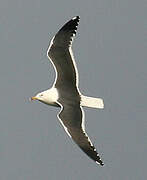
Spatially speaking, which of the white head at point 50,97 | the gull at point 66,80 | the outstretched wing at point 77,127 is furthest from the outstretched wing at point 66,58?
the outstretched wing at point 77,127

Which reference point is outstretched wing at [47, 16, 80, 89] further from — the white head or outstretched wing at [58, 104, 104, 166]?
outstretched wing at [58, 104, 104, 166]

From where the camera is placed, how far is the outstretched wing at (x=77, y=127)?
9.03m

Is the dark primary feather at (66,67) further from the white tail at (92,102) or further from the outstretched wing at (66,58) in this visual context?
the white tail at (92,102)

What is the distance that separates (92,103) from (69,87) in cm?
52

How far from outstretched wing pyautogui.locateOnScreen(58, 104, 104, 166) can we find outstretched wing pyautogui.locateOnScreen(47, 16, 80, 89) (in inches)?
20.9

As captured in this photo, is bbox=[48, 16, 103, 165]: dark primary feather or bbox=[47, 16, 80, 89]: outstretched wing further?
bbox=[47, 16, 80, 89]: outstretched wing

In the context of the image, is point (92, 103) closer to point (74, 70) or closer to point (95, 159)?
point (74, 70)

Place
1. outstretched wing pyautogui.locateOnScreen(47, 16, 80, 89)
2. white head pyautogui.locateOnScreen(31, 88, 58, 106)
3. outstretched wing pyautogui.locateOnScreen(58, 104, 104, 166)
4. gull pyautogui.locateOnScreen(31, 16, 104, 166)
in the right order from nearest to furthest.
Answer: outstretched wing pyautogui.locateOnScreen(58, 104, 104, 166) < gull pyautogui.locateOnScreen(31, 16, 104, 166) < white head pyautogui.locateOnScreen(31, 88, 58, 106) < outstretched wing pyautogui.locateOnScreen(47, 16, 80, 89)

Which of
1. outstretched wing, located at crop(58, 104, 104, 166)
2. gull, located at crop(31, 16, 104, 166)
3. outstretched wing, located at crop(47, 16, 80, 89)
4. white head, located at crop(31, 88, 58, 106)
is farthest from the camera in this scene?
outstretched wing, located at crop(47, 16, 80, 89)

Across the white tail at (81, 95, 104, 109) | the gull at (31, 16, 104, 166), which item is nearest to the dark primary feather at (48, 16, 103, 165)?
the gull at (31, 16, 104, 166)

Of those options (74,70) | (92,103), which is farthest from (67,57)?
(92,103)

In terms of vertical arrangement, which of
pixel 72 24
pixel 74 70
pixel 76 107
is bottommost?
pixel 76 107

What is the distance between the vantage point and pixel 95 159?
8898mm

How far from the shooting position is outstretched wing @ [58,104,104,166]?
903 cm
